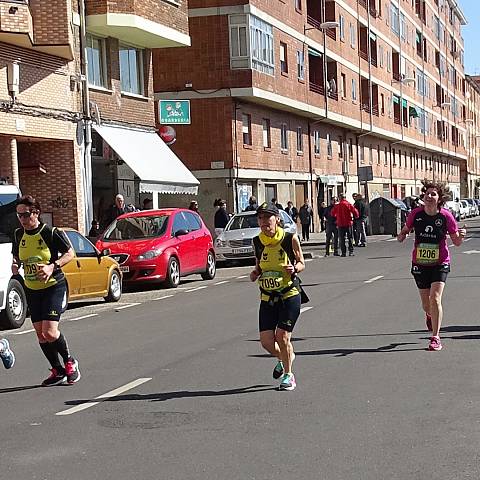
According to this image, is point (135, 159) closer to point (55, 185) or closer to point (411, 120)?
point (55, 185)

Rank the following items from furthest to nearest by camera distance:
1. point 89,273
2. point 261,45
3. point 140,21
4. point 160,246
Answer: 1. point 261,45
2. point 140,21
3. point 160,246
4. point 89,273

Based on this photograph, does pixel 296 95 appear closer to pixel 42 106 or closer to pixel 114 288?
pixel 42 106

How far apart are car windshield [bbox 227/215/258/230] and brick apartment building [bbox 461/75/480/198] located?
7747cm

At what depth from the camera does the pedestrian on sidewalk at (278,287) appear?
28.3ft

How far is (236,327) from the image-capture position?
13.4 meters

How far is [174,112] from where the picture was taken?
31.2m

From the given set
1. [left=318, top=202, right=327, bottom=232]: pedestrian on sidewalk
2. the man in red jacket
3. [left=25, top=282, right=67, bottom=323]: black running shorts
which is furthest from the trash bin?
[left=25, top=282, right=67, bottom=323]: black running shorts

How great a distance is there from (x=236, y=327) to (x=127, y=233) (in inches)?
342

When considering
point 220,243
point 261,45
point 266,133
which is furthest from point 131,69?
point 266,133

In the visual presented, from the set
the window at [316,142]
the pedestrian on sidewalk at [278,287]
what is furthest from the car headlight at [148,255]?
the window at [316,142]

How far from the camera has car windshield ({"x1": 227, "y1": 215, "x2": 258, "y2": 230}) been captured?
1117 inches

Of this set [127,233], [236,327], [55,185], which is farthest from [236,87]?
[236,327]

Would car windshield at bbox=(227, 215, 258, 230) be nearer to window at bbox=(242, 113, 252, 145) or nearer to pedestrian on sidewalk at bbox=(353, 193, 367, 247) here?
pedestrian on sidewalk at bbox=(353, 193, 367, 247)

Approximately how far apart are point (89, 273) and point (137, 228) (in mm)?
4362
